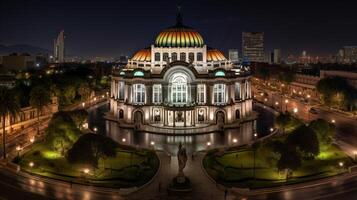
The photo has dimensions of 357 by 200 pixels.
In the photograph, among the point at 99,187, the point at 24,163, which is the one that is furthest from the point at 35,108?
the point at 99,187

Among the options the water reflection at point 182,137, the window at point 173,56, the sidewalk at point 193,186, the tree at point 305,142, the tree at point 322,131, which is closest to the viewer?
the sidewalk at point 193,186

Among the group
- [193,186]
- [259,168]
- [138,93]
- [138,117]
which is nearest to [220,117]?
[138,117]

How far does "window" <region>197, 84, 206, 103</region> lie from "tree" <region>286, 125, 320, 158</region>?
37.0 metres

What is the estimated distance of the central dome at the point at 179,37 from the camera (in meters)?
102

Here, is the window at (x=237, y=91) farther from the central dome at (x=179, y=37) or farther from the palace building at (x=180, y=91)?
the central dome at (x=179, y=37)

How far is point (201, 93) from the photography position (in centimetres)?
9594

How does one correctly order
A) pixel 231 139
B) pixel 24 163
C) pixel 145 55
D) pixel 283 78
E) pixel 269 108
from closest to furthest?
pixel 24 163, pixel 231 139, pixel 145 55, pixel 269 108, pixel 283 78

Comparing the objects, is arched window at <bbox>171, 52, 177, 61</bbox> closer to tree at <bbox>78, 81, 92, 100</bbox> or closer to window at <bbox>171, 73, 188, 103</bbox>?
window at <bbox>171, 73, 188, 103</bbox>

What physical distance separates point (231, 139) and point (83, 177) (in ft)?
110

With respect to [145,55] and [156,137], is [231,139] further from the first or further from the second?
[145,55]

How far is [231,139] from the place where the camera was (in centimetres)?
8006

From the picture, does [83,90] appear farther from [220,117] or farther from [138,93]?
[220,117]

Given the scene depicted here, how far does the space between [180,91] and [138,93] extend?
30.7 ft

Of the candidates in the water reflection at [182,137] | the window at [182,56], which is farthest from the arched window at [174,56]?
the water reflection at [182,137]
